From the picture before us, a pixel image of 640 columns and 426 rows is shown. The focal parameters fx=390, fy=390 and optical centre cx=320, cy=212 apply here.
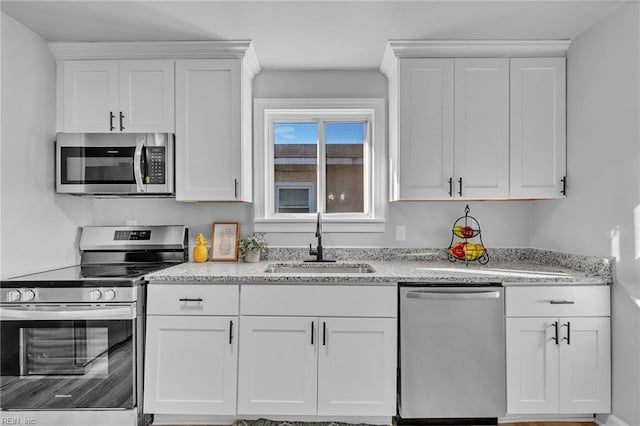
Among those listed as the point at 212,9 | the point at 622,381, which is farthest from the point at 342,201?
the point at 622,381

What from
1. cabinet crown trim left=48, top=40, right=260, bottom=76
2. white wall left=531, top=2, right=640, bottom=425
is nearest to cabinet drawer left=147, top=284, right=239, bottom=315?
cabinet crown trim left=48, top=40, right=260, bottom=76

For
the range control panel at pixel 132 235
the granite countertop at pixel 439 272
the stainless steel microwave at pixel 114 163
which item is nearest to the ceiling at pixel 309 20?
the stainless steel microwave at pixel 114 163

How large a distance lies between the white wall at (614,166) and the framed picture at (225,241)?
222 cm

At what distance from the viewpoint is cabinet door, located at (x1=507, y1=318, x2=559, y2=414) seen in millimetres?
2158

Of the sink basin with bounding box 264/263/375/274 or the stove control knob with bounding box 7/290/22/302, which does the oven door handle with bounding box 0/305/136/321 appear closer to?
the stove control knob with bounding box 7/290/22/302

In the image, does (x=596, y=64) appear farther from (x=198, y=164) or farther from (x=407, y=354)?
(x=198, y=164)

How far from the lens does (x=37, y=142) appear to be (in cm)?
238

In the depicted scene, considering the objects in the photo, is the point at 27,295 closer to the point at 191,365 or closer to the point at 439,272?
the point at 191,365

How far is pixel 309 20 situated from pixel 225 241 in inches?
62.0

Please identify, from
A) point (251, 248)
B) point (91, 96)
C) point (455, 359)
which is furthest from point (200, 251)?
point (455, 359)

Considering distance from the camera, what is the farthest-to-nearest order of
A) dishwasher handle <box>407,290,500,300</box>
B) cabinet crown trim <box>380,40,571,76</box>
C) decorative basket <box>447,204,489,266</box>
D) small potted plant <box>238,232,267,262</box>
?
small potted plant <box>238,232,267,262</box> → decorative basket <box>447,204,489,266</box> → cabinet crown trim <box>380,40,571,76</box> → dishwasher handle <box>407,290,500,300</box>

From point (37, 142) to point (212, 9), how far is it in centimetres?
136

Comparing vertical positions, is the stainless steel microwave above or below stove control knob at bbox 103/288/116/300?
above

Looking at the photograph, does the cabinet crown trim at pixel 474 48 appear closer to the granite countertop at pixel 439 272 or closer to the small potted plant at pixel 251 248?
the granite countertop at pixel 439 272
